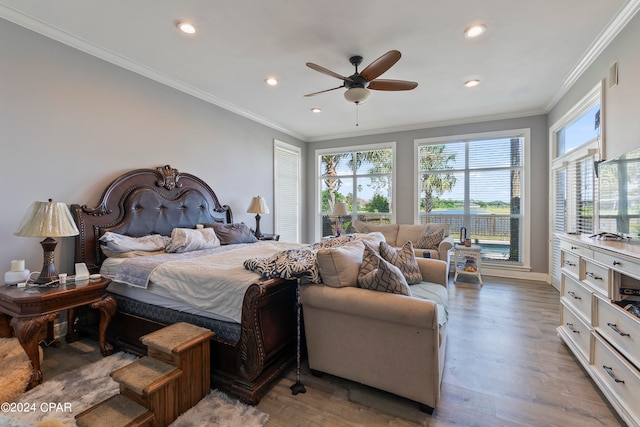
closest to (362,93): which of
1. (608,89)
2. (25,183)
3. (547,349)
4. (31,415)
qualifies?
(608,89)

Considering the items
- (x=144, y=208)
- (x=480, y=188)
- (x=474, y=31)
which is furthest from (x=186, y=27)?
(x=480, y=188)

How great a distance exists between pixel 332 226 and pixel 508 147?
3835mm

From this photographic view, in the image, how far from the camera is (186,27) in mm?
2570

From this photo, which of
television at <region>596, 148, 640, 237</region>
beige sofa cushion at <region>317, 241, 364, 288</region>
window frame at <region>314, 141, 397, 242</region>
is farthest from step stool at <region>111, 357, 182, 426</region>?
window frame at <region>314, 141, 397, 242</region>

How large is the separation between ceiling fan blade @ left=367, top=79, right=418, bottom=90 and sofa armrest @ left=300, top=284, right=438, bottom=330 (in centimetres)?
223

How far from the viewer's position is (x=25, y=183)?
250cm

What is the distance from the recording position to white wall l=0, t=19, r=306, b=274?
2422 mm

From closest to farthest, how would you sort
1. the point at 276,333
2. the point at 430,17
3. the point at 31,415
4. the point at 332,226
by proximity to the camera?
the point at 31,415, the point at 276,333, the point at 430,17, the point at 332,226

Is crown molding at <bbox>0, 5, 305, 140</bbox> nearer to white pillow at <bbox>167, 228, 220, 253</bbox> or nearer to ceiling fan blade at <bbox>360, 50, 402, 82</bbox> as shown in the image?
white pillow at <bbox>167, 228, 220, 253</bbox>

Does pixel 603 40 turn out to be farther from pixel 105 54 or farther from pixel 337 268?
pixel 105 54

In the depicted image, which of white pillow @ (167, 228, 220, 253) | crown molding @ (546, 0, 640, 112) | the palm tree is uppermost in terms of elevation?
crown molding @ (546, 0, 640, 112)

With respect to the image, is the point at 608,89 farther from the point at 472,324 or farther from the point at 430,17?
the point at 472,324

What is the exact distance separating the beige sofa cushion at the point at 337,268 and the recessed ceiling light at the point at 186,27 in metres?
2.37

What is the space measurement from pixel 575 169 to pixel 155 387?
16.6ft
